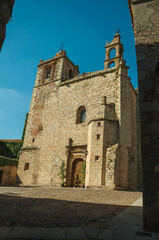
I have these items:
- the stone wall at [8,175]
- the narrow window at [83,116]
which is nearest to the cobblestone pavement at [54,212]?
the narrow window at [83,116]

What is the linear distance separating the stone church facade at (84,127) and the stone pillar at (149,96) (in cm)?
941

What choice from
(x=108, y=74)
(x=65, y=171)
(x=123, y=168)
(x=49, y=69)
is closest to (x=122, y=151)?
(x=123, y=168)

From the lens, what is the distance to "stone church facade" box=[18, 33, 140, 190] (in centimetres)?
1253

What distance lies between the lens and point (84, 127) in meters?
15.4

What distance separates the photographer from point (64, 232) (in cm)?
223

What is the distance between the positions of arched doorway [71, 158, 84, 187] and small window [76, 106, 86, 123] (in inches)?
138

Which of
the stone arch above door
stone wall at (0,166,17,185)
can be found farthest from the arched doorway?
stone wall at (0,166,17,185)

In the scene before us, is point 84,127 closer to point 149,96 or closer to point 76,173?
point 76,173

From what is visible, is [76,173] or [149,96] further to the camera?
[76,173]

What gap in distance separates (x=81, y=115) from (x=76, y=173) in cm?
512

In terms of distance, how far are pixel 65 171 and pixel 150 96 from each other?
12932 millimetres

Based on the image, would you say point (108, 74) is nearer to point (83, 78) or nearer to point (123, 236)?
point (83, 78)

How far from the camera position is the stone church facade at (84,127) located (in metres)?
12.5

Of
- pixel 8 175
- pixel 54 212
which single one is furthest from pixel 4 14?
pixel 8 175
